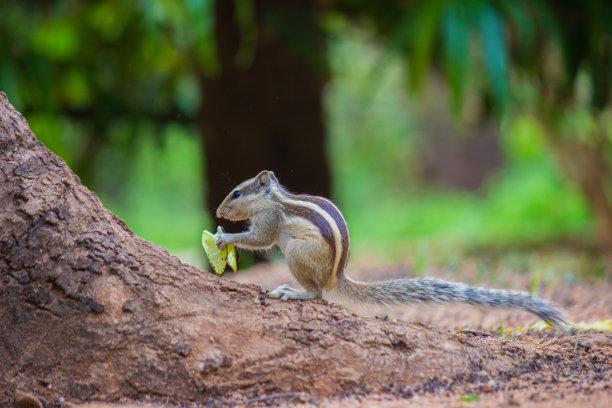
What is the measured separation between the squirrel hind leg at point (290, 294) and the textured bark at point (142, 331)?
0.08 metres

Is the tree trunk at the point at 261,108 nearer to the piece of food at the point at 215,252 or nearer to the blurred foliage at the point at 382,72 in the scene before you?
the blurred foliage at the point at 382,72

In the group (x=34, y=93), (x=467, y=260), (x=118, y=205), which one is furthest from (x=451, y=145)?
(x=34, y=93)

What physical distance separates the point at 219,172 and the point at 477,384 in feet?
17.6

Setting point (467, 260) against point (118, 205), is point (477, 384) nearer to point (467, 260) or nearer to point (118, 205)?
point (467, 260)

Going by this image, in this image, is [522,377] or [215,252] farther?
[215,252]

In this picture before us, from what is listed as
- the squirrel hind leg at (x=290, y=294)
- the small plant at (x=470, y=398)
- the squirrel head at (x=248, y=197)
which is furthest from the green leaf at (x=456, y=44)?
the small plant at (x=470, y=398)

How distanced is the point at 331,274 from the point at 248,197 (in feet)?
2.24

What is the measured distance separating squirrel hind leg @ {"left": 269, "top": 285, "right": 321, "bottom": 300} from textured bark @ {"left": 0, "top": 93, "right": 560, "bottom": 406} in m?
0.08

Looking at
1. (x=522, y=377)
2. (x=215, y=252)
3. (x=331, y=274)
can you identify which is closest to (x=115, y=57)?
(x=215, y=252)

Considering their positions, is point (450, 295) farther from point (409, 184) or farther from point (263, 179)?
point (409, 184)

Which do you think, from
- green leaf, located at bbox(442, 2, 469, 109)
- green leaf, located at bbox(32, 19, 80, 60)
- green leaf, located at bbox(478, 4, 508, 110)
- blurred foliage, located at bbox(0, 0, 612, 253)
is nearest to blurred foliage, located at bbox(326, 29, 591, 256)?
blurred foliage, located at bbox(0, 0, 612, 253)

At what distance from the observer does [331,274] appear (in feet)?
11.5

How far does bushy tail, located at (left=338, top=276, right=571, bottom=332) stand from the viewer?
345 cm

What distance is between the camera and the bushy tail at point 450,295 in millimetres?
3449
